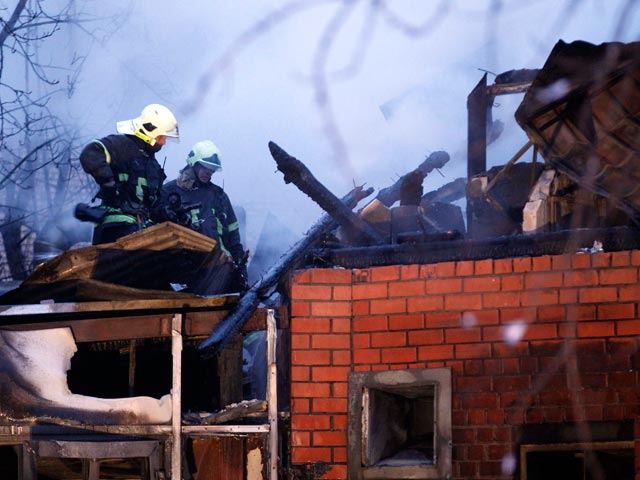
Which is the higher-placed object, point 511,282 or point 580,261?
point 580,261

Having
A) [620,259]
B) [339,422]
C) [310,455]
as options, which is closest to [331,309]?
[339,422]

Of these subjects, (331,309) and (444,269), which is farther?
(331,309)

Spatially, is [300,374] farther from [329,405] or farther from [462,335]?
[462,335]

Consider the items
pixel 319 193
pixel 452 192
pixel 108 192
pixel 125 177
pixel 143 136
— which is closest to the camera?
pixel 319 193

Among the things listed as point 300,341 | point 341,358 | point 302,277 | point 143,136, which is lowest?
point 341,358

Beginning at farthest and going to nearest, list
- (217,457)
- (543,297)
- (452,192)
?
(452,192) → (217,457) → (543,297)

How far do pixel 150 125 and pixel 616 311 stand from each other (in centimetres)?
544

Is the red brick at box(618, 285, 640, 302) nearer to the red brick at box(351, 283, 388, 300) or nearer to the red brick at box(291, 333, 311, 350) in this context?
the red brick at box(351, 283, 388, 300)

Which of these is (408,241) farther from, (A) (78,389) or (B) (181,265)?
(A) (78,389)

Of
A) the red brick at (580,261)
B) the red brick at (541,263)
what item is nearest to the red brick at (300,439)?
the red brick at (541,263)

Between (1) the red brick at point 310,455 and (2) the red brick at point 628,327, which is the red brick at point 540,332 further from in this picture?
(1) the red brick at point 310,455

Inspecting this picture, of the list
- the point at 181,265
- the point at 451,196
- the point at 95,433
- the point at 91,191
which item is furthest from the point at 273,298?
the point at 91,191

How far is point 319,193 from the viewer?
8.94m

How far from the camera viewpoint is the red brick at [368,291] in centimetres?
684
